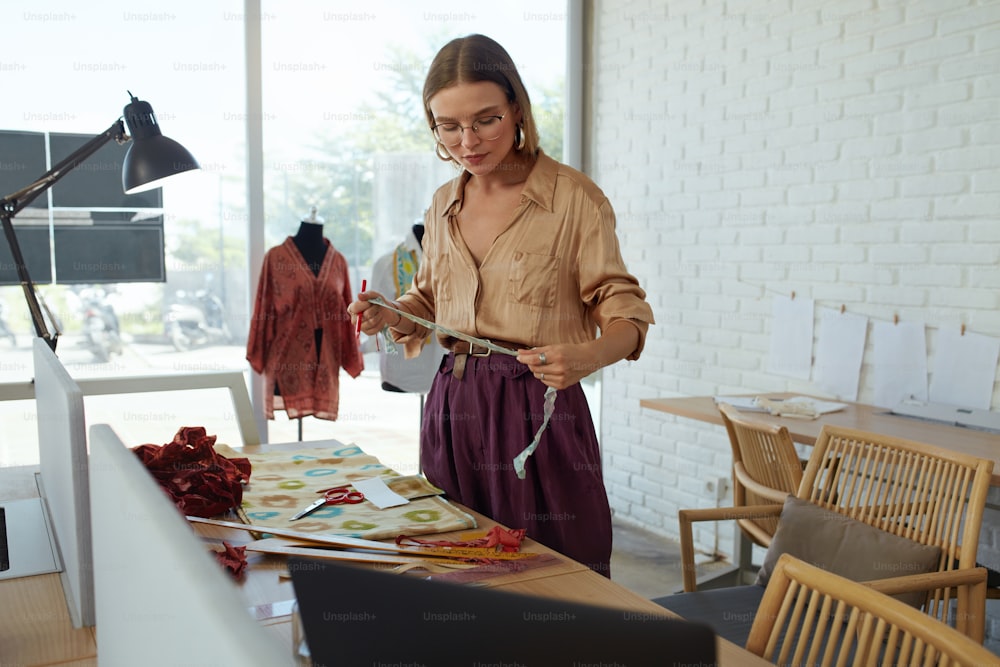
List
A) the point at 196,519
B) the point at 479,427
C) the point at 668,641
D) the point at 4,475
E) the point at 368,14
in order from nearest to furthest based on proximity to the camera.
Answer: the point at 668,641, the point at 196,519, the point at 479,427, the point at 4,475, the point at 368,14

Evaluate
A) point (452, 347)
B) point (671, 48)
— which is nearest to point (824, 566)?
point (452, 347)

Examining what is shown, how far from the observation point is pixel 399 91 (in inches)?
174

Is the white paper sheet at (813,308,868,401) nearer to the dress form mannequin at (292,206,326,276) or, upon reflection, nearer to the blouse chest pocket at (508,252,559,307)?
the blouse chest pocket at (508,252,559,307)

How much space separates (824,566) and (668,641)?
150cm

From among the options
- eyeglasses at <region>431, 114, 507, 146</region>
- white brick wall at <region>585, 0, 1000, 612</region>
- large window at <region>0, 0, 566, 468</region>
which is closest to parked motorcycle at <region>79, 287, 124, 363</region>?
large window at <region>0, 0, 566, 468</region>

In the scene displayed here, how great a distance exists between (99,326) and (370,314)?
2406 mm

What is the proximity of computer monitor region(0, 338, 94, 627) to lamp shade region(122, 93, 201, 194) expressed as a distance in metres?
0.47

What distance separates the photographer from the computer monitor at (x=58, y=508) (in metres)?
1.28

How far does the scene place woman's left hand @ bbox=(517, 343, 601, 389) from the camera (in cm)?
158

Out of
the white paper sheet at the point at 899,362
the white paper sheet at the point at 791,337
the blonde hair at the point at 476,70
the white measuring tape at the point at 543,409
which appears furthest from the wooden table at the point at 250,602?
the white paper sheet at the point at 791,337

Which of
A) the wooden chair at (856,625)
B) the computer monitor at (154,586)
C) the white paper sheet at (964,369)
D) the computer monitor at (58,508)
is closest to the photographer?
the computer monitor at (154,586)

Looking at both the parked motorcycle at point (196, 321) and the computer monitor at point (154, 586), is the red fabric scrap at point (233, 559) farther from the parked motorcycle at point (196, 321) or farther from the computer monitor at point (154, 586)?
the parked motorcycle at point (196, 321)

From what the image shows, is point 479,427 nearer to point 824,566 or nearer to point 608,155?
point 824,566

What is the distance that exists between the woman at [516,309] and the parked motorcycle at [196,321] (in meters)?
2.33
